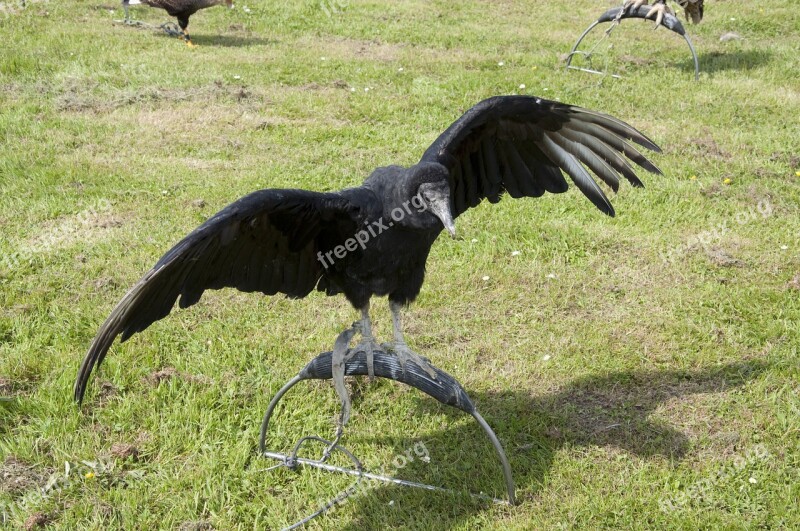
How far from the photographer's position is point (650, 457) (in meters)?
3.39

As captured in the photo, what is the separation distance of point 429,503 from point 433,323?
1425 millimetres

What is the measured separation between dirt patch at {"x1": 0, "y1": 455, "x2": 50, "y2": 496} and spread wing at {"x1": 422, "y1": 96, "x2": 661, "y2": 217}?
2334mm

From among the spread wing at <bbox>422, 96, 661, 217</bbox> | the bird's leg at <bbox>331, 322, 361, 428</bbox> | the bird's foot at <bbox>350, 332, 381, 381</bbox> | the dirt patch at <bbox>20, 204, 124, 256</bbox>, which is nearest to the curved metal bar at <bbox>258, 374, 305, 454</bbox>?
the bird's leg at <bbox>331, 322, 361, 428</bbox>

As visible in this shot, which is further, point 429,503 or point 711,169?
point 711,169

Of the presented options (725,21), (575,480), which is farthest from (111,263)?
(725,21)

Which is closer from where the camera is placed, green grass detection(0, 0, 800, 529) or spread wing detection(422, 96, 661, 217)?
spread wing detection(422, 96, 661, 217)

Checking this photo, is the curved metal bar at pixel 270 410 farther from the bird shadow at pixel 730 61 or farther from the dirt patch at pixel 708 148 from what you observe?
the bird shadow at pixel 730 61

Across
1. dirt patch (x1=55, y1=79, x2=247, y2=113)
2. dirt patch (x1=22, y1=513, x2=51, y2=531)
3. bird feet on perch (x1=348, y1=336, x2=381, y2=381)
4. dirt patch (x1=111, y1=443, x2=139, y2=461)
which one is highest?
dirt patch (x1=55, y1=79, x2=247, y2=113)

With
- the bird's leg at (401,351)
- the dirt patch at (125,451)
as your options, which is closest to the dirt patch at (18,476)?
the dirt patch at (125,451)

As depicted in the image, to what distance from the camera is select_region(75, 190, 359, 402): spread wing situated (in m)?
2.33

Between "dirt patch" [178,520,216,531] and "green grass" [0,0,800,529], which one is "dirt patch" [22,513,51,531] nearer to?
"green grass" [0,0,800,529]

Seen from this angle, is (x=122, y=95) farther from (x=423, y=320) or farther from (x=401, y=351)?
(x=401, y=351)

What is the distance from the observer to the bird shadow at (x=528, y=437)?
3.21 metres

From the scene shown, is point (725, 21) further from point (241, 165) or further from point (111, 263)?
point (111, 263)
